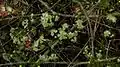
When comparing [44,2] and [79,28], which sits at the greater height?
[44,2]

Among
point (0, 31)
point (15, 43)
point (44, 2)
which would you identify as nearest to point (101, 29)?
point (44, 2)

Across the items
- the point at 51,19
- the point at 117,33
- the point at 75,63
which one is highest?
the point at 51,19

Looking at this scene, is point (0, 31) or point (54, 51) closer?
point (54, 51)

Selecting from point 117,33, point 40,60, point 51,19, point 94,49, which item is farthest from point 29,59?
point 117,33

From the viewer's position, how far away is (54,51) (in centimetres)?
197

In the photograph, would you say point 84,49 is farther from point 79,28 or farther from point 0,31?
Answer: point 0,31

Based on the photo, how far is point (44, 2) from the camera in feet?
6.74

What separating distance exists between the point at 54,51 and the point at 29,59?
0.58 ft

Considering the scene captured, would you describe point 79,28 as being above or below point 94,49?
above

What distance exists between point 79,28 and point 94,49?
0.17 m

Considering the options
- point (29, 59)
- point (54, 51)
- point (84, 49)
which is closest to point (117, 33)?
point (84, 49)

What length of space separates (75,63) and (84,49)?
0.37 feet

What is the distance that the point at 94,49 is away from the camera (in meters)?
1.96

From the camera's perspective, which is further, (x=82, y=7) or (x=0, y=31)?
(x=0, y=31)
